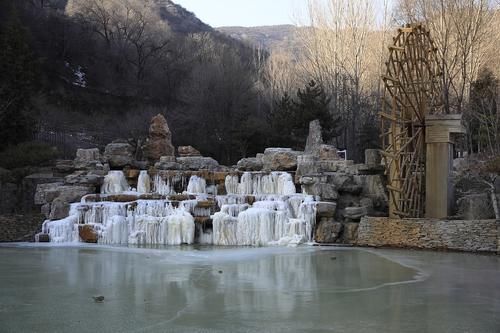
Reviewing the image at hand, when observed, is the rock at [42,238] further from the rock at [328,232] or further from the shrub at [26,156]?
the rock at [328,232]

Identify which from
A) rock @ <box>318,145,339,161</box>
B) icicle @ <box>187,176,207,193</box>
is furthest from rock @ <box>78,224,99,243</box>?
rock @ <box>318,145,339,161</box>

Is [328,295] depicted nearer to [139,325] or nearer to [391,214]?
[139,325]

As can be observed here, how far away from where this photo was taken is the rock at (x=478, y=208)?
13.8 m

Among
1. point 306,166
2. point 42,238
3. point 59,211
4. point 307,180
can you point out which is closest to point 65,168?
point 59,211

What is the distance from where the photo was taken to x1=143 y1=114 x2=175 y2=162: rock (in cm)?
2192

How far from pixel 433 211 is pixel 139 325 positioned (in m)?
11.0

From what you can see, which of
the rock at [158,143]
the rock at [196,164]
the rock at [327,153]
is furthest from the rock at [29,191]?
the rock at [327,153]

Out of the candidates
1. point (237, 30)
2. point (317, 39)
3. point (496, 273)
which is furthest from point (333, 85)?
point (237, 30)

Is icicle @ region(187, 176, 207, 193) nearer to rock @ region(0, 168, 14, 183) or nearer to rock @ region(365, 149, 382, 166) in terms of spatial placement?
rock @ region(365, 149, 382, 166)

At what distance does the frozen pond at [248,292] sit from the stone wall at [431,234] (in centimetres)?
91

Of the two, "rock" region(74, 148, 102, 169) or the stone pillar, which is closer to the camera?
the stone pillar

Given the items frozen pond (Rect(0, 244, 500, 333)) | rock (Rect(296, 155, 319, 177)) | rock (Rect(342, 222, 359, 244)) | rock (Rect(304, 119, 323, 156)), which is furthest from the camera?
rock (Rect(304, 119, 323, 156))

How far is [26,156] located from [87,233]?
555 cm

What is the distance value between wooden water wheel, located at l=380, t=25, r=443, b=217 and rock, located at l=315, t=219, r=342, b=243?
56.5 inches
